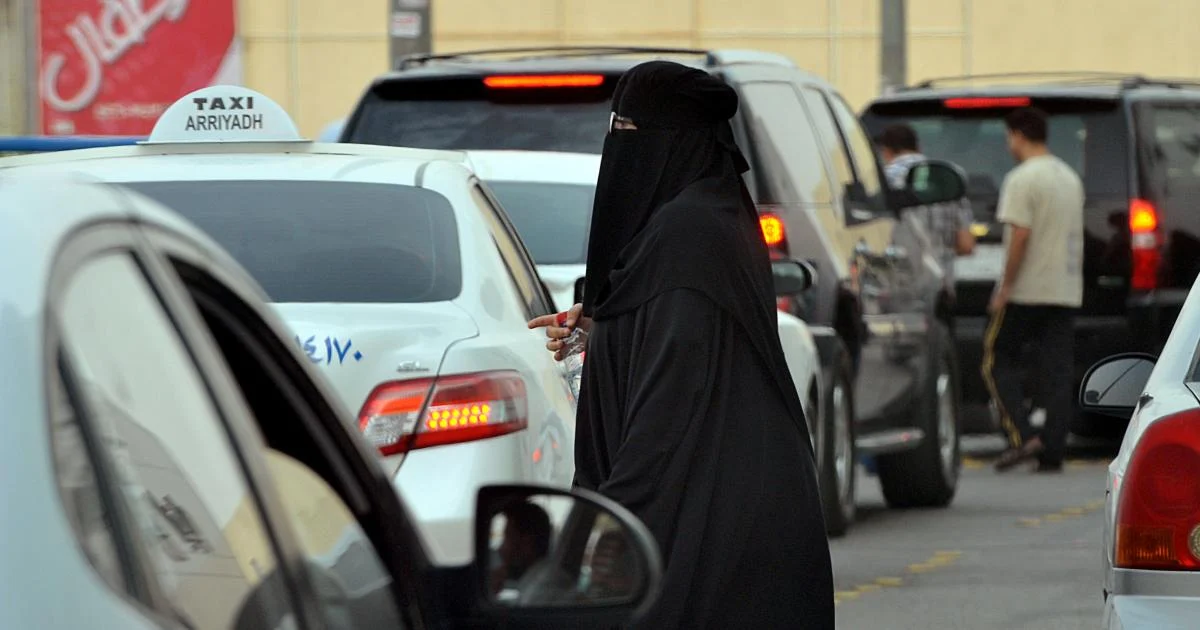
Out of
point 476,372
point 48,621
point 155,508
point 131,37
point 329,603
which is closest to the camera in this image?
point 48,621

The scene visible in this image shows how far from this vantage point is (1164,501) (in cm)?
461

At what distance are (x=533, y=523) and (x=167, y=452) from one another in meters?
0.52

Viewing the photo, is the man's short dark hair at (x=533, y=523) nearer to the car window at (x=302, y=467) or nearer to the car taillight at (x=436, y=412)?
the car window at (x=302, y=467)

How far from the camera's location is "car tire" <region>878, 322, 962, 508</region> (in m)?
11.6

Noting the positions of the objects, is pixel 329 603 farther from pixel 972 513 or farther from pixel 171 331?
pixel 972 513

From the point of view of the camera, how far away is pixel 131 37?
556 inches

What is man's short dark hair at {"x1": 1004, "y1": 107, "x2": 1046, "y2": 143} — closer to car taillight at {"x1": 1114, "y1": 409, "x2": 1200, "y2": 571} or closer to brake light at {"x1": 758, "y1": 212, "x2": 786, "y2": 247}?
brake light at {"x1": 758, "y1": 212, "x2": 786, "y2": 247}

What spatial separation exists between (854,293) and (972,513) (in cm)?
146

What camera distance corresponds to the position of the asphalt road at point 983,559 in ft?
26.3

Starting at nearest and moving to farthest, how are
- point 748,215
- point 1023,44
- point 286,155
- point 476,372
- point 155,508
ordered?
point 155,508
point 748,215
point 476,372
point 286,155
point 1023,44

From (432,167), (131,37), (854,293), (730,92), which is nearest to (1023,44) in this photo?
(131,37)

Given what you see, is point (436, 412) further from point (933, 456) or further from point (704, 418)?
point (933, 456)

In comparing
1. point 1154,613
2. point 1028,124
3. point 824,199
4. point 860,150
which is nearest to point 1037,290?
point 1028,124

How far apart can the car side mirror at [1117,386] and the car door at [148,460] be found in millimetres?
3554
